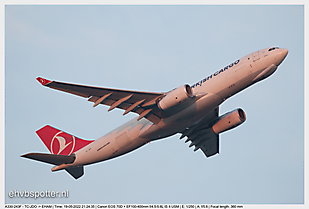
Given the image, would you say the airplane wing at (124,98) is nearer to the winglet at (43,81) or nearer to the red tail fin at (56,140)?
the winglet at (43,81)

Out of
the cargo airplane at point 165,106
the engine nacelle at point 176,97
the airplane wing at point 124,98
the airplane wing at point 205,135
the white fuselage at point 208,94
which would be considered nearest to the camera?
the engine nacelle at point 176,97

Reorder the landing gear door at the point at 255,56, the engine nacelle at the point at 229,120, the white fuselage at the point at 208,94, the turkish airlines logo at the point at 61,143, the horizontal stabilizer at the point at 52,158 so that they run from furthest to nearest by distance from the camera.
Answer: the turkish airlines logo at the point at 61,143 → the engine nacelle at the point at 229,120 → the horizontal stabilizer at the point at 52,158 → the landing gear door at the point at 255,56 → the white fuselage at the point at 208,94

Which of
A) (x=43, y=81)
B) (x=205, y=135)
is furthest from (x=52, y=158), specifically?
(x=205, y=135)

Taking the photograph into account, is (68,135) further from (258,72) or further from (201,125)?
(258,72)

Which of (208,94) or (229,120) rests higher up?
(208,94)

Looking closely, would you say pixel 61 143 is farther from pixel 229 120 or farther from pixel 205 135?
pixel 229 120

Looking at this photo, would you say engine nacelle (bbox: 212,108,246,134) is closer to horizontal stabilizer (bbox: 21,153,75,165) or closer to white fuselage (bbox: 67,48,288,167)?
white fuselage (bbox: 67,48,288,167)

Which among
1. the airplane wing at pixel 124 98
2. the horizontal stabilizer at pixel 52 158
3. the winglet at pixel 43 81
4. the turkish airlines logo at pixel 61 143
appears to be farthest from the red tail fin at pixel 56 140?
the winglet at pixel 43 81
